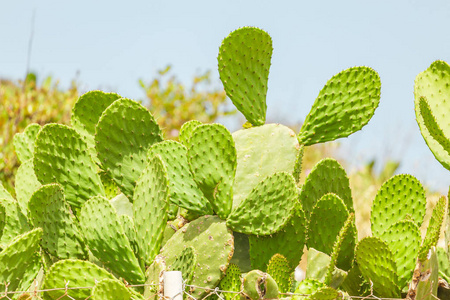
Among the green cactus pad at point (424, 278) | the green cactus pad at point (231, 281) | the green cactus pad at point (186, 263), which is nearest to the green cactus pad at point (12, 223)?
the green cactus pad at point (186, 263)

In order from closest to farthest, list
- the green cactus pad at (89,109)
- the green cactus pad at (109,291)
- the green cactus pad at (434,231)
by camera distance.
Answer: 1. the green cactus pad at (109,291)
2. the green cactus pad at (434,231)
3. the green cactus pad at (89,109)

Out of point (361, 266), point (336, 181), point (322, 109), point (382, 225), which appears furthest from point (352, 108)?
point (361, 266)

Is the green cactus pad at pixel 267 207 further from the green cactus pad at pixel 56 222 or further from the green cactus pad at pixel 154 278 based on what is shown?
the green cactus pad at pixel 56 222

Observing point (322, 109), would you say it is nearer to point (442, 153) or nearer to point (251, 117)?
point (251, 117)

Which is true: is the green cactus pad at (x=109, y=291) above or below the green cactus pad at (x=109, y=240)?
below

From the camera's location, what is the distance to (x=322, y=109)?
2.02 meters

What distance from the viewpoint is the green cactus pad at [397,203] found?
1878mm

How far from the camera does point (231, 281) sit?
5.77 ft

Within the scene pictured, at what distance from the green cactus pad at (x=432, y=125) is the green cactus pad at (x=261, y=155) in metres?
0.44

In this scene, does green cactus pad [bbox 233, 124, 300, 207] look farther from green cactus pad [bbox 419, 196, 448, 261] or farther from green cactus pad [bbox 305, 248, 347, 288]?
green cactus pad [bbox 419, 196, 448, 261]

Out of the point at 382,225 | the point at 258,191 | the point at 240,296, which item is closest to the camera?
the point at 240,296

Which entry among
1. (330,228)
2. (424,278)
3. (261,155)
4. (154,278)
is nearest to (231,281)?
(154,278)

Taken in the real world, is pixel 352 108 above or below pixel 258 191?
above

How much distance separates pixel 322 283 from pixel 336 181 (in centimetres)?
42
